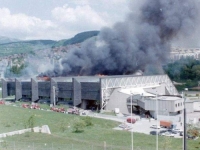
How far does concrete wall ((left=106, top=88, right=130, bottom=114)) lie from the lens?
35375 mm

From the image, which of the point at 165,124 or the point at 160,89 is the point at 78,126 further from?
the point at 160,89

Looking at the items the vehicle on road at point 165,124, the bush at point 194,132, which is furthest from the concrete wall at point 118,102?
the bush at point 194,132

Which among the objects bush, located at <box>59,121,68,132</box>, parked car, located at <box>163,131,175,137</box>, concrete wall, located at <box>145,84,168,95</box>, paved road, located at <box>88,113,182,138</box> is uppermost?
concrete wall, located at <box>145,84,168,95</box>

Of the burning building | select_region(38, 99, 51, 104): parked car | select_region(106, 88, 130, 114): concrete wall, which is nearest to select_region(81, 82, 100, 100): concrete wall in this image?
the burning building

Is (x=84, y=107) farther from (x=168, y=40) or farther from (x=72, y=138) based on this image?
(x=168, y=40)

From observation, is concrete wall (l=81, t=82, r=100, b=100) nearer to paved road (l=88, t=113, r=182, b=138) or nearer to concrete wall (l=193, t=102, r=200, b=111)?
paved road (l=88, t=113, r=182, b=138)

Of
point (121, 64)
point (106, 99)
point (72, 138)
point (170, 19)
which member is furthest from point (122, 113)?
point (170, 19)

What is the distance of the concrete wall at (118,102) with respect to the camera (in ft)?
116

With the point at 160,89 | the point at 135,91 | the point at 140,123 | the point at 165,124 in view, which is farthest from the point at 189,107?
the point at 160,89

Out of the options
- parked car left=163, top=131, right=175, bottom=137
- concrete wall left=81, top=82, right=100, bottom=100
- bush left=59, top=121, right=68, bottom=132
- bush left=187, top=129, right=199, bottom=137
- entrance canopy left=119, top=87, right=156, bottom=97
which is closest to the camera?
bush left=187, top=129, right=199, bottom=137

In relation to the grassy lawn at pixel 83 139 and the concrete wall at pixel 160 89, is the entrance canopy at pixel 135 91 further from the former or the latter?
the grassy lawn at pixel 83 139

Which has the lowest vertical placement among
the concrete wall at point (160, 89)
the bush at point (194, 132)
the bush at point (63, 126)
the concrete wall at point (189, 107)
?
the bush at point (63, 126)

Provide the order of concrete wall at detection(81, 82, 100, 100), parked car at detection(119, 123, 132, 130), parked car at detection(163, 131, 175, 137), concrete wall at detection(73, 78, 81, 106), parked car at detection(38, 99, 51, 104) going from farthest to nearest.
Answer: parked car at detection(38, 99, 51, 104) → concrete wall at detection(73, 78, 81, 106) → concrete wall at detection(81, 82, 100, 100) → parked car at detection(119, 123, 132, 130) → parked car at detection(163, 131, 175, 137)

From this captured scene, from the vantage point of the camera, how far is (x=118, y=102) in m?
36.4
